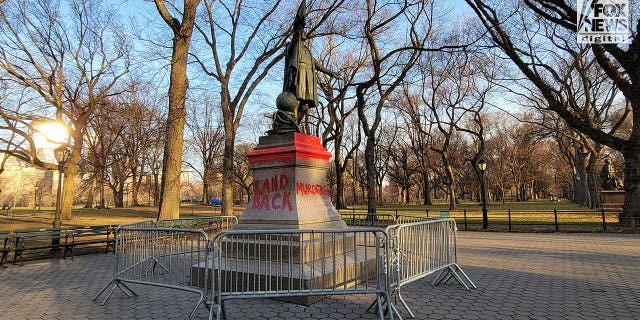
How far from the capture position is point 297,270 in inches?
225

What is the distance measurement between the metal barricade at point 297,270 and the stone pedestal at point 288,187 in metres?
0.37

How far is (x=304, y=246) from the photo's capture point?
616cm

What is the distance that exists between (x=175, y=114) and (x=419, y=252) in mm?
11341

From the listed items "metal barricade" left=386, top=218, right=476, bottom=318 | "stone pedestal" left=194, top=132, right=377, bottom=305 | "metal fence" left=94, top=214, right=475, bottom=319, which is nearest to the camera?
"metal fence" left=94, top=214, right=475, bottom=319

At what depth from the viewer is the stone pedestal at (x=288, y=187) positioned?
6.80 metres

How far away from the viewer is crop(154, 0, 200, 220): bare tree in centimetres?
1403

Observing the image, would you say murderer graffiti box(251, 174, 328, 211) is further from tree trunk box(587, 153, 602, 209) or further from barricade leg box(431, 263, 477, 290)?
tree trunk box(587, 153, 602, 209)

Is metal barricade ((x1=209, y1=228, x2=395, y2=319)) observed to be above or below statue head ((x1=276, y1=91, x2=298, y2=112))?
below

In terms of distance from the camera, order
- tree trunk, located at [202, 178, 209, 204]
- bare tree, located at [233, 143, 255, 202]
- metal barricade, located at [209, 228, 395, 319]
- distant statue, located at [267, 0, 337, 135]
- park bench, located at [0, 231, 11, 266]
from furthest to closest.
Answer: bare tree, located at [233, 143, 255, 202], tree trunk, located at [202, 178, 209, 204], park bench, located at [0, 231, 11, 266], distant statue, located at [267, 0, 337, 135], metal barricade, located at [209, 228, 395, 319]

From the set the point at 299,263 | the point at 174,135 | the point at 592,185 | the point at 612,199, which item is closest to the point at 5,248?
the point at 174,135

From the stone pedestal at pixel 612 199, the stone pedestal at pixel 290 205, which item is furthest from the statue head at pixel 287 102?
the stone pedestal at pixel 612 199

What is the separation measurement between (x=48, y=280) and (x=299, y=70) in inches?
266

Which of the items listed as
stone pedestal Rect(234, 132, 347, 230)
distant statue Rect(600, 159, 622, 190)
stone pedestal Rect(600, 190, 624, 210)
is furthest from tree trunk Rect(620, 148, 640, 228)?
stone pedestal Rect(234, 132, 347, 230)

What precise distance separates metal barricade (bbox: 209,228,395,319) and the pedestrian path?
31 centimetres
